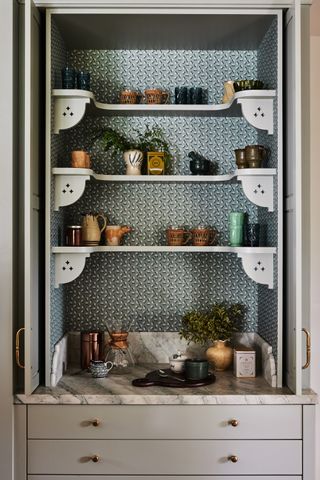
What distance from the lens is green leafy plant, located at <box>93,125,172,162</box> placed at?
2637mm

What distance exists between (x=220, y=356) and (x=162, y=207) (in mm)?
750

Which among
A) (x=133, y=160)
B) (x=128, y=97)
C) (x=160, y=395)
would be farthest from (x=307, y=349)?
(x=128, y=97)

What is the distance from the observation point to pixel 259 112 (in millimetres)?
2443

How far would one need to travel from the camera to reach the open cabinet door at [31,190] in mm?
2213

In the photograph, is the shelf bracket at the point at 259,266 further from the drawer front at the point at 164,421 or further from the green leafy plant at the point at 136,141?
the green leafy plant at the point at 136,141

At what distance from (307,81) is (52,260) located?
1.26 meters

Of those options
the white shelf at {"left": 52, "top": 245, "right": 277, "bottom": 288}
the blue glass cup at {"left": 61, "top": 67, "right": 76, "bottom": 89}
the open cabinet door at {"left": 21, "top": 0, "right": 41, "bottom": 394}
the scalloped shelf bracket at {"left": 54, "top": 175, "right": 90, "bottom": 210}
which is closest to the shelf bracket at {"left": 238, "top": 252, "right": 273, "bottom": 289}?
the white shelf at {"left": 52, "top": 245, "right": 277, "bottom": 288}

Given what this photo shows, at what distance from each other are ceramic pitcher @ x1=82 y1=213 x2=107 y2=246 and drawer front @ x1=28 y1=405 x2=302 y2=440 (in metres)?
0.71

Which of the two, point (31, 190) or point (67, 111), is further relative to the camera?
point (67, 111)

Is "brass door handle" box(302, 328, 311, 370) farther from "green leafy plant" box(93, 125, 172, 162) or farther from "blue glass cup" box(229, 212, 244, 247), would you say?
"green leafy plant" box(93, 125, 172, 162)

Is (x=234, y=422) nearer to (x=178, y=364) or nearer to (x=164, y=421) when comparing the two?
(x=164, y=421)

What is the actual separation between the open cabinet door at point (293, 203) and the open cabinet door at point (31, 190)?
3.27 ft

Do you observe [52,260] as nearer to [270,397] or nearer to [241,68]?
[270,397]

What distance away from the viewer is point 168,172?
9.29 feet
